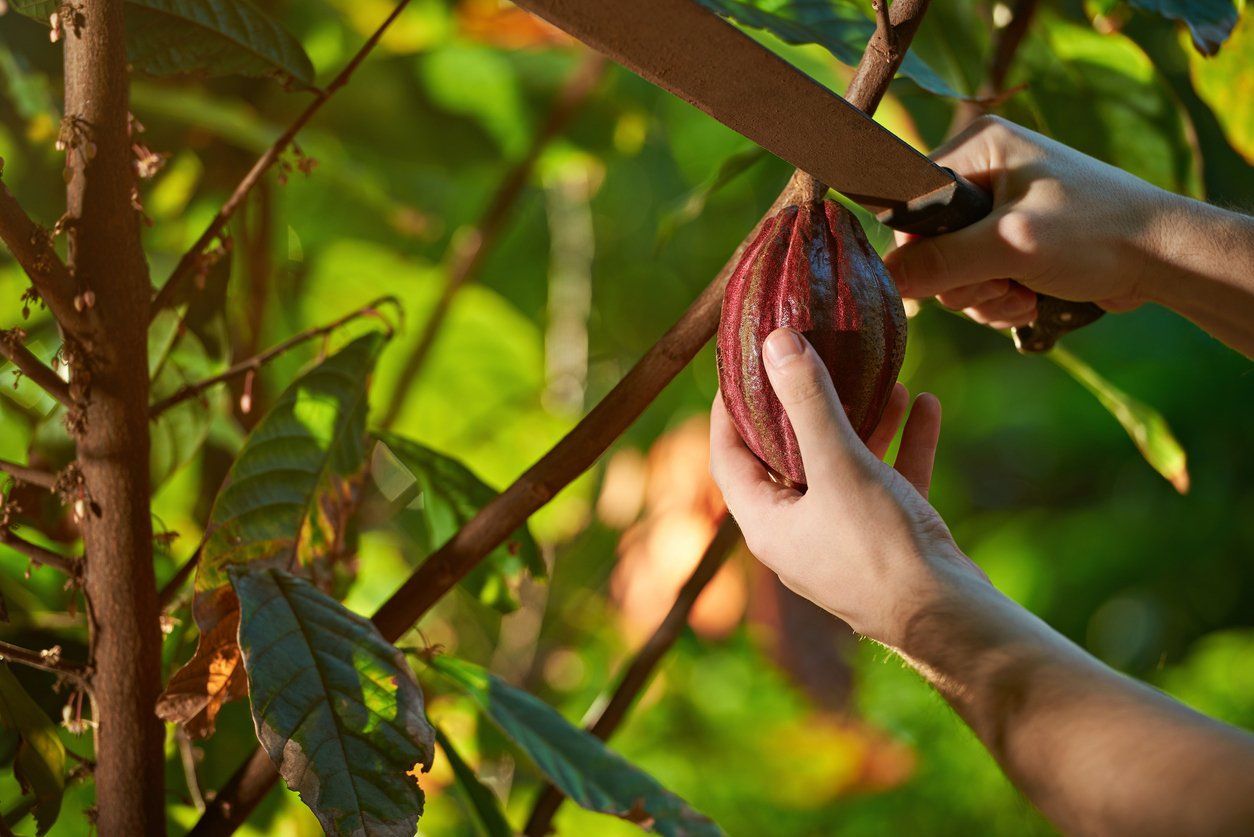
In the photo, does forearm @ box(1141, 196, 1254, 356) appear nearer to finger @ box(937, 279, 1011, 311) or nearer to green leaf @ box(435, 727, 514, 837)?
finger @ box(937, 279, 1011, 311)

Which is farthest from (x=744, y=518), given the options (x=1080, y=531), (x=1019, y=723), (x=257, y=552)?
(x=1080, y=531)

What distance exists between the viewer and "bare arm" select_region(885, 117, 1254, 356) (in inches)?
25.5

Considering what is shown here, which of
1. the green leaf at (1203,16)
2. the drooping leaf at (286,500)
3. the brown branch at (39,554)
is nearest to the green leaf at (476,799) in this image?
the drooping leaf at (286,500)

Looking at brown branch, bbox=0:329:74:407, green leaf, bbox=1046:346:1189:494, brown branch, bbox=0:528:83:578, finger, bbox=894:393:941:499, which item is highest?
green leaf, bbox=1046:346:1189:494

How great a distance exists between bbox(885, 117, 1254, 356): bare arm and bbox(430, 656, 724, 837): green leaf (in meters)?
0.34

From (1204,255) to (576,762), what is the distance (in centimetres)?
49

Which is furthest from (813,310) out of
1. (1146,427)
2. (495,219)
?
(495,219)

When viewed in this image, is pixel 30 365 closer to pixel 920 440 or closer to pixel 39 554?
pixel 39 554

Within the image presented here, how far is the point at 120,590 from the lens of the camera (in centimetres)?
56

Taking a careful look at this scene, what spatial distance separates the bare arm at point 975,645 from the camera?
0.43 m

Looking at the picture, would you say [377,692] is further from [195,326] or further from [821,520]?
[195,326]

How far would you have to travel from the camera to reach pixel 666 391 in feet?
5.62

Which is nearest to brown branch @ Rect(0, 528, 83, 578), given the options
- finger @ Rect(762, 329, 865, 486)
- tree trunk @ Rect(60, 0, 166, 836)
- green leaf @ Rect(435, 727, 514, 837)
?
tree trunk @ Rect(60, 0, 166, 836)

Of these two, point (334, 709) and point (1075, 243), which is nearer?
point (334, 709)
